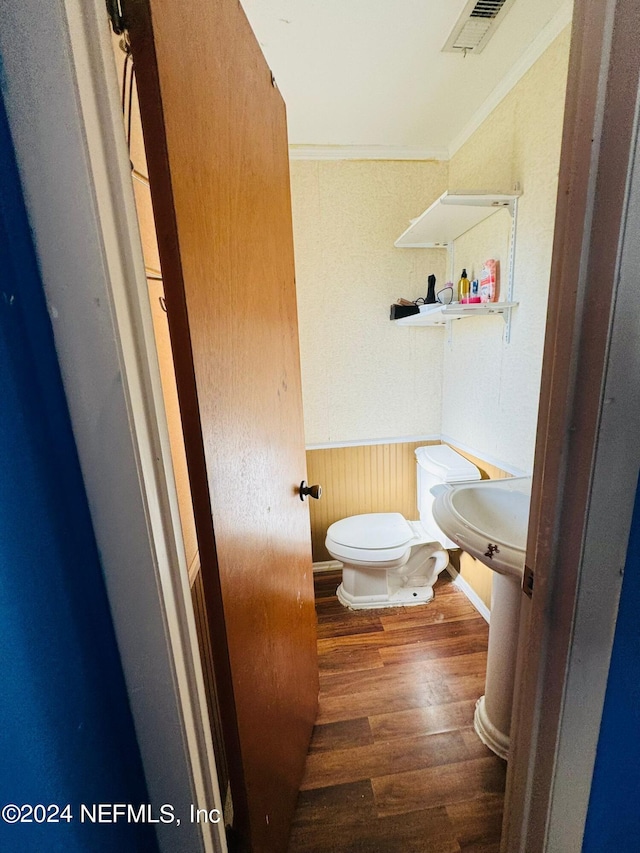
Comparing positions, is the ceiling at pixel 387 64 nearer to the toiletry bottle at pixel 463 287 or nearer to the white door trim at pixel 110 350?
the toiletry bottle at pixel 463 287

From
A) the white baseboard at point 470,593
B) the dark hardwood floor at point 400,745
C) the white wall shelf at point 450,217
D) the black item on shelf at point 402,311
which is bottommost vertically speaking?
the dark hardwood floor at point 400,745

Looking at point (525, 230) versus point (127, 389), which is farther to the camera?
point (525, 230)

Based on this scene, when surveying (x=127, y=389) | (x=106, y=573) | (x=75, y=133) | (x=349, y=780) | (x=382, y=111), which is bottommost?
(x=349, y=780)

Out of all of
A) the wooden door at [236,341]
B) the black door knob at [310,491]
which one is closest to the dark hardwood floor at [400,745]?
the wooden door at [236,341]

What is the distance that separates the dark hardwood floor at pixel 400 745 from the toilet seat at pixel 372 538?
1.34 ft

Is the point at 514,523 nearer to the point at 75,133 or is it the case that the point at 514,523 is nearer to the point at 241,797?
the point at 241,797

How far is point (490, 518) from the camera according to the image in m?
1.26

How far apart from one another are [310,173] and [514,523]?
6.37 ft

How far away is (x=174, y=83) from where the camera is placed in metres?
0.48

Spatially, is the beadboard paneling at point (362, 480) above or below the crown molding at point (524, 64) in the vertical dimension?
below

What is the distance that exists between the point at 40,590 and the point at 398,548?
1537mm

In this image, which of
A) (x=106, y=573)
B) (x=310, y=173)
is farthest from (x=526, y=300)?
(x=106, y=573)

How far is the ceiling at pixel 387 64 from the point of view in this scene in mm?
1063

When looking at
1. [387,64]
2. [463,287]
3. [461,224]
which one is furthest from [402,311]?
[387,64]
